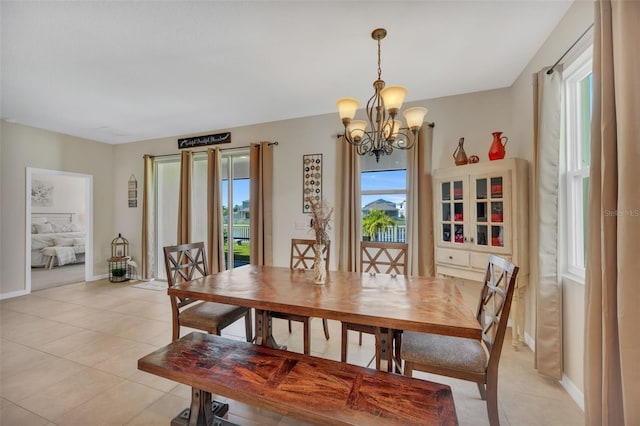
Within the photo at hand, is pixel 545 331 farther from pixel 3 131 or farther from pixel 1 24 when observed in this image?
pixel 3 131

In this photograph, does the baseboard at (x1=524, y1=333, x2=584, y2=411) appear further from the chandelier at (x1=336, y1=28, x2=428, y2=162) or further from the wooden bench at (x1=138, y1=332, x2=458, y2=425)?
the chandelier at (x1=336, y1=28, x2=428, y2=162)

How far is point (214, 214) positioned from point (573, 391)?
4619mm

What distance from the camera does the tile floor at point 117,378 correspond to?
1737mm

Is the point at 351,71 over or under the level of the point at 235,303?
over

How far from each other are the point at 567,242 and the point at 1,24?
4.72 meters

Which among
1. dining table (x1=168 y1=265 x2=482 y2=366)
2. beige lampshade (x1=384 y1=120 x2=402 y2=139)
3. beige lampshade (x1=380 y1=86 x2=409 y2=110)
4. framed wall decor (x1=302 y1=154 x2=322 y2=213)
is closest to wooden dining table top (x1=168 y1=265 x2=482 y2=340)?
dining table (x1=168 y1=265 x2=482 y2=366)

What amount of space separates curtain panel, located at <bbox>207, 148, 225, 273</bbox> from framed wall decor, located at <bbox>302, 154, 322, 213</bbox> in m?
1.55

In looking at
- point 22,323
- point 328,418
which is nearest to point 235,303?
point 328,418

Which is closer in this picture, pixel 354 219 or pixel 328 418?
pixel 328 418

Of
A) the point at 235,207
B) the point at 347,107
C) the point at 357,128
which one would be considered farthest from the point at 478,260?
the point at 235,207

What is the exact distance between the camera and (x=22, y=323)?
318 cm

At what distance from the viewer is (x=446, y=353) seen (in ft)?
5.20

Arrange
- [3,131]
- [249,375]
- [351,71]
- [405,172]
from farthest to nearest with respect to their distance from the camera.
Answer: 1. [3,131]
2. [405,172]
3. [351,71]
4. [249,375]

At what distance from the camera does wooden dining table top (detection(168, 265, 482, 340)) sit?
1.42m
